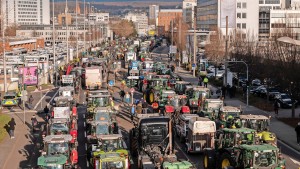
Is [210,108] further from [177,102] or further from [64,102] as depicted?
[64,102]

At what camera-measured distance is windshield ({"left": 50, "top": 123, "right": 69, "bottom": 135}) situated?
30.3 meters

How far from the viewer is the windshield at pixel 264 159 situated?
71.2 ft

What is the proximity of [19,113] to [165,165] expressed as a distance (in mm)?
27893

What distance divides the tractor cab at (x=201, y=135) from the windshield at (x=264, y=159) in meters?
6.45

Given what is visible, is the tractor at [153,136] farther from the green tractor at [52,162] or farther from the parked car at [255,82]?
the parked car at [255,82]

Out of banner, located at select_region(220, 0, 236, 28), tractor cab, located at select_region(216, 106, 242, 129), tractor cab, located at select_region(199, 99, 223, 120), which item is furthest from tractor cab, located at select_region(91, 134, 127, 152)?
banner, located at select_region(220, 0, 236, 28)

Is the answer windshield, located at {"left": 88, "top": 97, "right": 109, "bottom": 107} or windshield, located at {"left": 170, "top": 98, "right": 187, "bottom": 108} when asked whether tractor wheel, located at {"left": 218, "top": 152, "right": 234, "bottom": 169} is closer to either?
windshield, located at {"left": 170, "top": 98, "right": 187, "bottom": 108}

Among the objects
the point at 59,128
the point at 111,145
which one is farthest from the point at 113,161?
the point at 59,128

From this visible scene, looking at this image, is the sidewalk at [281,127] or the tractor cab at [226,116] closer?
the tractor cab at [226,116]

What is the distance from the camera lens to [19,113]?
154 ft

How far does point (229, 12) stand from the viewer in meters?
114

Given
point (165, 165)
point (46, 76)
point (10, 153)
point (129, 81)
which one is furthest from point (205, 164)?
point (46, 76)

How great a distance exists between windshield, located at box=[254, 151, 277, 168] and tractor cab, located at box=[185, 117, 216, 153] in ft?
21.2

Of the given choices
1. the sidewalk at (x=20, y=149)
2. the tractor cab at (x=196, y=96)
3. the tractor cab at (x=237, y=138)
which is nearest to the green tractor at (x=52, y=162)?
the sidewalk at (x=20, y=149)
